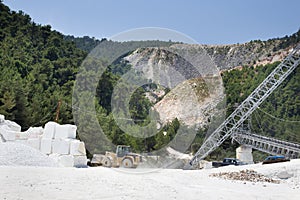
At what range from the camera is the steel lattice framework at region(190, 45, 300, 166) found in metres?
29.6

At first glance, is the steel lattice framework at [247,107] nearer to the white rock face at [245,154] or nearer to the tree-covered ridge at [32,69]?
the white rock face at [245,154]

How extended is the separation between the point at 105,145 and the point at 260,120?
29591mm

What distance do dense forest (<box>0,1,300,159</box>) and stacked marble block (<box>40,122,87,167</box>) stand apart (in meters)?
2.58

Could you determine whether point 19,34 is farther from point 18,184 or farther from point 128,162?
point 18,184

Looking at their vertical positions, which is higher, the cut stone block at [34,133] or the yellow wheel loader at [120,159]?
the cut stone block at [34,133]

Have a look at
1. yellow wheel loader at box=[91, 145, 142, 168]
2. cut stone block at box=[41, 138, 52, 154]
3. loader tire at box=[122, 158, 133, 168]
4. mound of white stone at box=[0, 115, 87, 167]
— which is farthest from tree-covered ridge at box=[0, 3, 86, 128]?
loader tire at box=[122, 158, 133, 168]

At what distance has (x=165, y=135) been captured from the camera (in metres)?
17.8

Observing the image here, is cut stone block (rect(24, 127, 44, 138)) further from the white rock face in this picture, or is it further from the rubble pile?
the white rock face

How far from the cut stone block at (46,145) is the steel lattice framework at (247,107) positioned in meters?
13.3

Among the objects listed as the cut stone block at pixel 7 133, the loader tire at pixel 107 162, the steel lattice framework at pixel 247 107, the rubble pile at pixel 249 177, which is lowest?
the rubble pile at pixel 249 177

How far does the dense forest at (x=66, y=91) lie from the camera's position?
2019 cm

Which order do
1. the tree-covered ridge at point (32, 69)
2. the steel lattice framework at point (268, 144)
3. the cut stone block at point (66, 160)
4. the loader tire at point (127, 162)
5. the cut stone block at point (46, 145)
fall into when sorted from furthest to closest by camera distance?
the tree-covered ridge at point (32, 69) → the steel lattice framework at point (268, 144) → the loader tire at point (127, 162) → the cut stone block at point (46, 145) → the cut stone block at point (66, 160)

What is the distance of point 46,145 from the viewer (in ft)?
63.5

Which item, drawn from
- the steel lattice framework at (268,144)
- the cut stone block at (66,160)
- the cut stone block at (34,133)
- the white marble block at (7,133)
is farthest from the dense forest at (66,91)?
the white marble block at (7,133)
